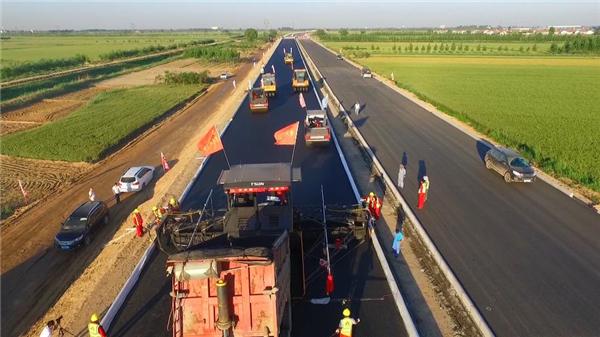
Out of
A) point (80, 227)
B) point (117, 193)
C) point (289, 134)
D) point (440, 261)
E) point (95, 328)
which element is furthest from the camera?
point (117, 193)

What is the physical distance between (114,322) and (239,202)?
199 inches

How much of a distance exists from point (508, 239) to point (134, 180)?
60.8 ft

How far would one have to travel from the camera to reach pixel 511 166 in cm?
2200

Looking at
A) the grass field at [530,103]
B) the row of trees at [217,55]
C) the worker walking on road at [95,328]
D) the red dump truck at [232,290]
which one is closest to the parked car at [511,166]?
the grass field at [530,103]

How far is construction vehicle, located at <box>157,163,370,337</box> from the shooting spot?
891 centimetres

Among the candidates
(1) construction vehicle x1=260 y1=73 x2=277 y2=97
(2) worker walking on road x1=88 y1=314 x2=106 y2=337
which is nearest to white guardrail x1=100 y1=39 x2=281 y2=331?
(2) worker walking on road x1=88 y1=314 x2=106 y2=337

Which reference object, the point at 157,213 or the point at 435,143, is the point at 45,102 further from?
the point at 435,143

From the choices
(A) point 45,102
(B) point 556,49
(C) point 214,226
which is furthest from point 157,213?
(B) point 556,49

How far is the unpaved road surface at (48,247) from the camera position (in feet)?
46.7

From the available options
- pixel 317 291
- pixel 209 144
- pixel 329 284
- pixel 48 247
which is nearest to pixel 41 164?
pixel 48 247

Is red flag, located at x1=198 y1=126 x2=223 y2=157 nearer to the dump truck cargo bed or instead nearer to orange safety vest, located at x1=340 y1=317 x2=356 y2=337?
the dump truck cargo bed

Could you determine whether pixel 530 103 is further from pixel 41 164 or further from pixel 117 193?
pixel 41 164

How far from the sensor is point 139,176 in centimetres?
2322

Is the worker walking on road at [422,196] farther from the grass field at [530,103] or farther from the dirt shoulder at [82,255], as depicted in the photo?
the dirt shoulder at [82,255]
